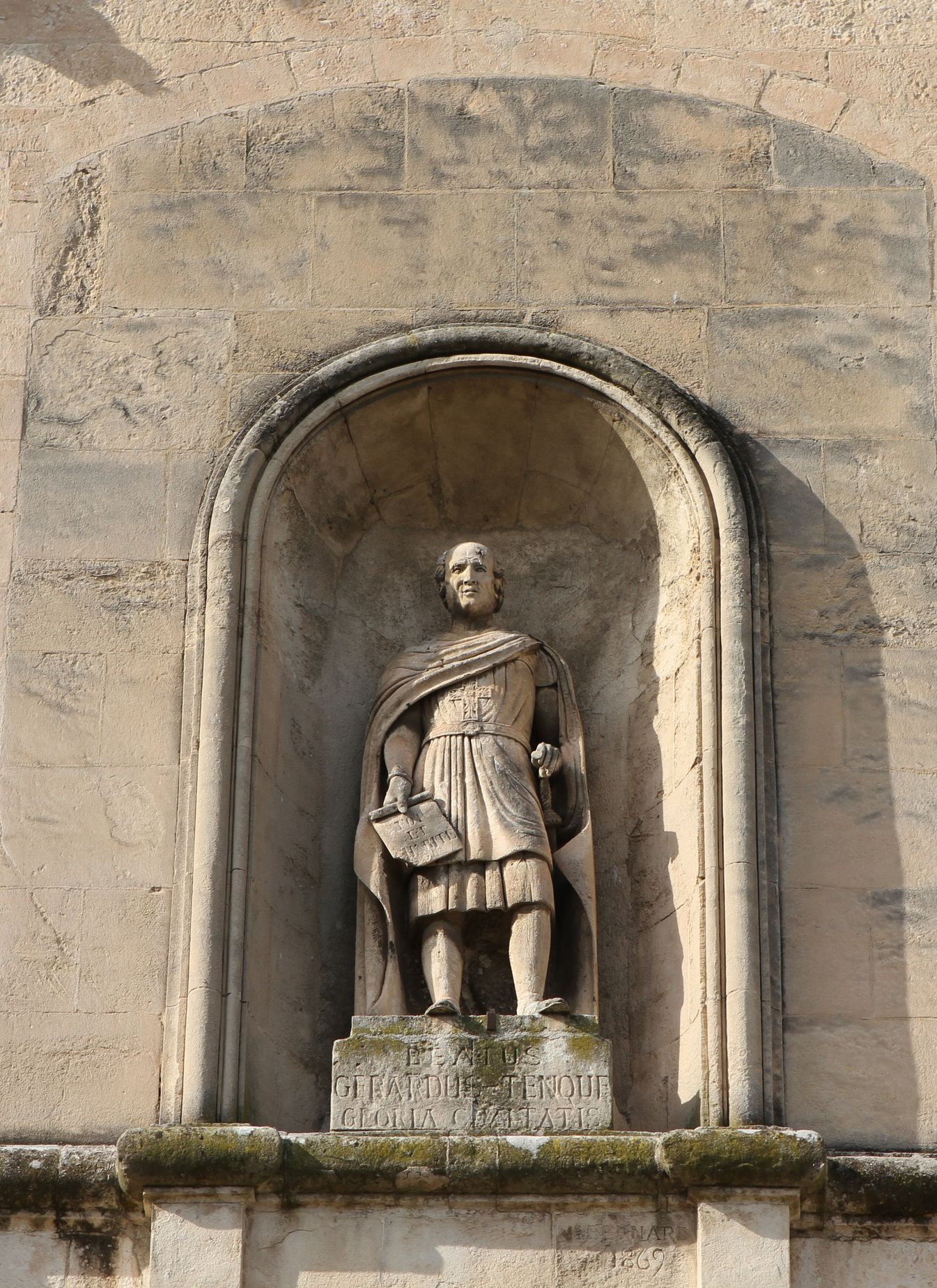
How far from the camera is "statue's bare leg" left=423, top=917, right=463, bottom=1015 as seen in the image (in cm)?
941

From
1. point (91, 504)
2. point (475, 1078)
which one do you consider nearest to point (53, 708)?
point (91, 504)

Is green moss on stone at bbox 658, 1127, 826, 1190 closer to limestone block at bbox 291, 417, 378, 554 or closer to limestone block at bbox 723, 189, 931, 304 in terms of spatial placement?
limestone block at bbox 291, 417, 378, 554

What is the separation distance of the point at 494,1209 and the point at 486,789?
1.67m

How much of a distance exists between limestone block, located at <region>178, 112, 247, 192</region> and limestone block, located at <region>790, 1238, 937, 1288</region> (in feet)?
15.9

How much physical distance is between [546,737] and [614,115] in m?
2.66

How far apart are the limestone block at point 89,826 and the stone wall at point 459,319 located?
0.01 meters

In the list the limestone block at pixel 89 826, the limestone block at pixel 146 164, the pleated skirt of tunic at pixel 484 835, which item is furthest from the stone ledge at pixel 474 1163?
the limestone block at pixel 146 164

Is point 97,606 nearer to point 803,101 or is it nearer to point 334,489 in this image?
point 334,489

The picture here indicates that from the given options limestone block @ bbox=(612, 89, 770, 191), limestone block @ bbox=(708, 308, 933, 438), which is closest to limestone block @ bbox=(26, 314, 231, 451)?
limestone block @ bbox=(612, 89, 770, 191)

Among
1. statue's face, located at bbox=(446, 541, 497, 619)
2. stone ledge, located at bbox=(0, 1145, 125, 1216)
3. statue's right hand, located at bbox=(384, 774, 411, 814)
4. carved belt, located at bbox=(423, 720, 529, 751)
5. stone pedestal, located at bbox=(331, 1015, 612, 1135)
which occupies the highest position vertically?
statue's face, located at bbox=(446, 541, 497, 619)

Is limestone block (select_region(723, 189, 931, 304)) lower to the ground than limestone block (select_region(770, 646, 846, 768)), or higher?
higher

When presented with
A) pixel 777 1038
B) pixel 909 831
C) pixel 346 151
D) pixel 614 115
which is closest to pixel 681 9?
pixel 614 115

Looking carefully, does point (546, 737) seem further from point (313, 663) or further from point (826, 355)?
point (826, 355)

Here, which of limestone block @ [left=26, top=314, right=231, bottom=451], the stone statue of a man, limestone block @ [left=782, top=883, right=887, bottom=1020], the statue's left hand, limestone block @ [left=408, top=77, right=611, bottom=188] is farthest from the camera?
limestone block @ [left=408, top=77, right=611, bottom=188]
